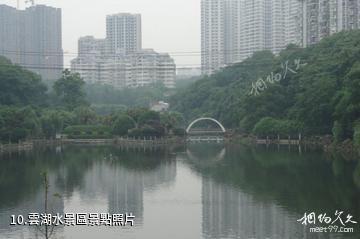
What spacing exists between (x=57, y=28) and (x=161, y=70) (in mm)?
14892

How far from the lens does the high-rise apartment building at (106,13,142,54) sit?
94750mm

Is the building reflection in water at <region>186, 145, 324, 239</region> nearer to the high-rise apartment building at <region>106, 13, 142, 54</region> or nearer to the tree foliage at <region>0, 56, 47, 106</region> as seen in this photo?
the tree foliage at <region>0, 56, 47, 106</region>

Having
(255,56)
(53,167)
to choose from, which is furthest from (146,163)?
(255,56)

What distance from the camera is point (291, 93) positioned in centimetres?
4631

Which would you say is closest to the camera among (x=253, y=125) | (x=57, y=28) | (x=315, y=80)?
(x=315, y=80)

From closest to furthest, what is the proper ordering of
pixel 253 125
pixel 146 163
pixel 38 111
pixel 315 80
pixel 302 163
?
pixel 302 163 < pixel 146 163 < pixel 315 80 < pixel 253 125 < pixel 38 111

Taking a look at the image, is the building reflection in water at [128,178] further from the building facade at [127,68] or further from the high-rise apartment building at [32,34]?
the building facade at [127,68]

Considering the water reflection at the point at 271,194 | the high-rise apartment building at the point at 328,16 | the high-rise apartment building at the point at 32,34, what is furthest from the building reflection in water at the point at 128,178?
the high-rise apartment building at the point at 32,34

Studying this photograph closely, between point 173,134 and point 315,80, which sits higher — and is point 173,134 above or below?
below

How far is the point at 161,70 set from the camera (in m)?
87.9

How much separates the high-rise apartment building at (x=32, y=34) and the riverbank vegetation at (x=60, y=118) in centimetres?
2673

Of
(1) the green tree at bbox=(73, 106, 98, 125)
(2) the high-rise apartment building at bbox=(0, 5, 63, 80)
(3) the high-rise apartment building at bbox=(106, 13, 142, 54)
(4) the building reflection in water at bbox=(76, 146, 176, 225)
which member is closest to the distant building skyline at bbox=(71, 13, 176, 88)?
(3) the high-rise apartment building at bbox=(106, 13, 142, 54)

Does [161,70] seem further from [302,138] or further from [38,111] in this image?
[302,138]

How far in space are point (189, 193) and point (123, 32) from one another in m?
75.9
